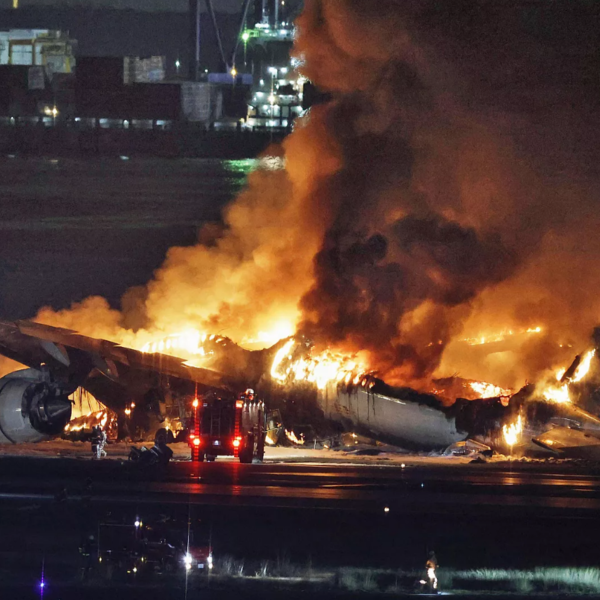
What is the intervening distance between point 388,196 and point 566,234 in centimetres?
696

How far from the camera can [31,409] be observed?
27.5 m

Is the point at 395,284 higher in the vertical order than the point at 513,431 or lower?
higher

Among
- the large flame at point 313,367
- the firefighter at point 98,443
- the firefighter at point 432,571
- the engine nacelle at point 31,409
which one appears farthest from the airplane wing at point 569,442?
the engine nacelle at point 31,409

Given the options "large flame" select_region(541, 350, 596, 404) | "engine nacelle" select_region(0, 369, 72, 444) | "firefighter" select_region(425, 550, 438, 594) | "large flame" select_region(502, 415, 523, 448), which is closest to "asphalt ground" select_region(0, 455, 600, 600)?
"firefighter" select_region(425, 550, 438, 594)

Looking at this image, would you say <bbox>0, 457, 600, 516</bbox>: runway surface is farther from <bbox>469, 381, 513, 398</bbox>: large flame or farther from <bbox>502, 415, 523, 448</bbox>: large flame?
<bbox>469, 381, 513, 398</bbox>: large flame

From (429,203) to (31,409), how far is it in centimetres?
1427

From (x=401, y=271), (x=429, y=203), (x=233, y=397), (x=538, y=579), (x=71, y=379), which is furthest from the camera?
(x=429, y=203)

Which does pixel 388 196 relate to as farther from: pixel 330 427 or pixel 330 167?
pixel 330 427

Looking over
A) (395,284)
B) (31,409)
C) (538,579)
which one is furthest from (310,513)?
(395,284)

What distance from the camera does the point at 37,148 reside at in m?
144

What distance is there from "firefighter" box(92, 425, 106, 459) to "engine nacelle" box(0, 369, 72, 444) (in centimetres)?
100

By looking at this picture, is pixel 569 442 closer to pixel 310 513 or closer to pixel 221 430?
pixel 221 430

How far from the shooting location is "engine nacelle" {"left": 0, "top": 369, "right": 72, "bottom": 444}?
27484 mm

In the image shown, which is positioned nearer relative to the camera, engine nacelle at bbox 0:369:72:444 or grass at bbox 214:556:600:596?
grass at bbox 214:556:600:596
